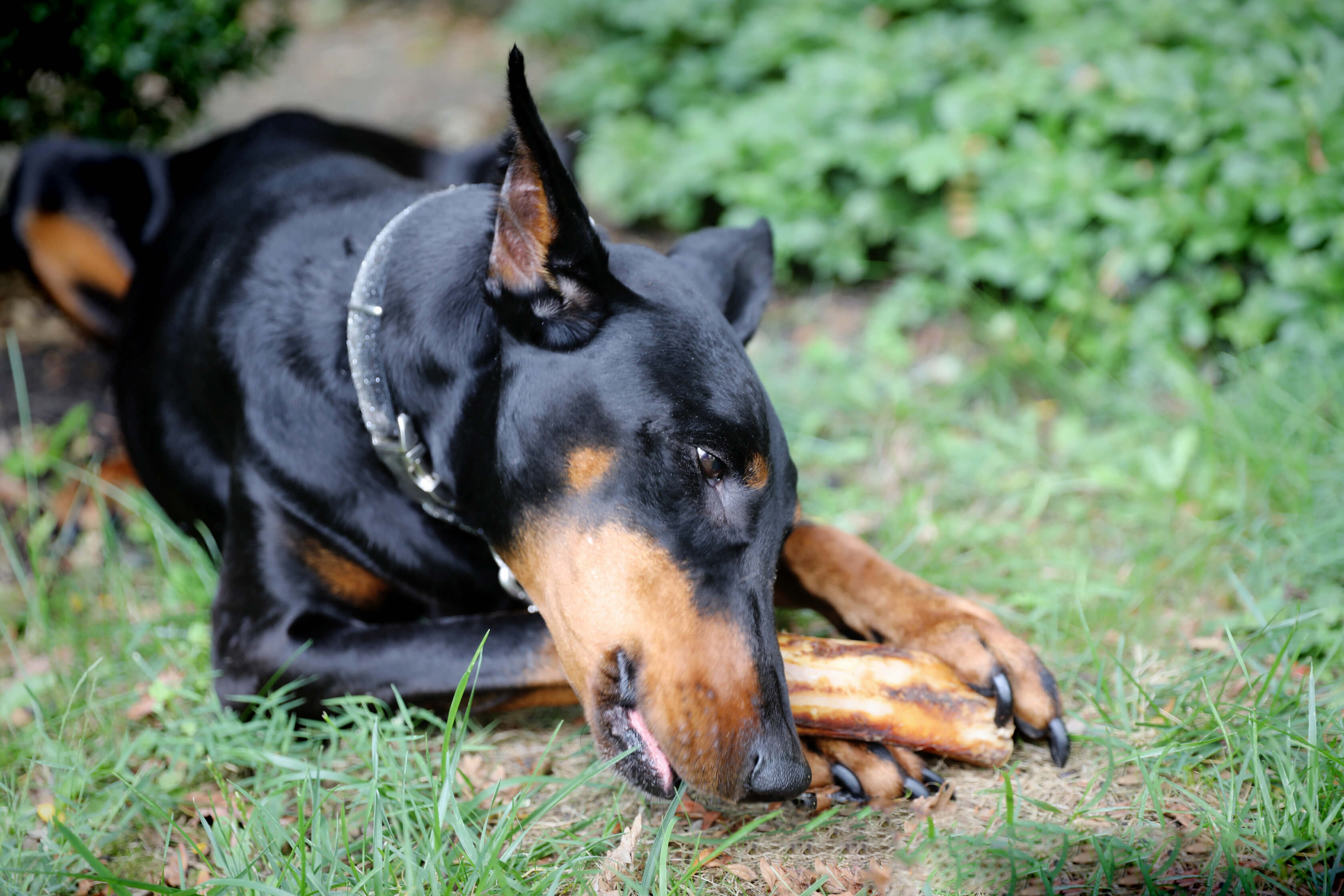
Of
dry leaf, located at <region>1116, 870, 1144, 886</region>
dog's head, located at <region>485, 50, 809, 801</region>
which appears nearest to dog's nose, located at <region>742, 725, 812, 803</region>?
dog's head, located at <region>485, 50, 809, 801</region>

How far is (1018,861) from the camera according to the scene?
1.75m

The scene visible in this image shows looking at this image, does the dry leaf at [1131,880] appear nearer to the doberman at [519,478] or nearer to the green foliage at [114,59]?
the doberman at [519,478]

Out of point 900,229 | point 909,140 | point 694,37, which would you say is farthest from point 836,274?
point 694,37

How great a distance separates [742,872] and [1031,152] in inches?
128

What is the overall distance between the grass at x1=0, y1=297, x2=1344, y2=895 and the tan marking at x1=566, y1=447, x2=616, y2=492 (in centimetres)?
53

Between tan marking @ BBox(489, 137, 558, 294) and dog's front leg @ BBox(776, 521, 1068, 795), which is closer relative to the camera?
tan marking @ BBox(489, 137, 558, 294)

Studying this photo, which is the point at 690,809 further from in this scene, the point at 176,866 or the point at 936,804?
the point at 176,866

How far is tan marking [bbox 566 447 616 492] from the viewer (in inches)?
72.7

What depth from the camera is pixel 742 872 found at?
1.81m

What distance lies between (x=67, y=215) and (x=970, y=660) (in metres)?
3.63

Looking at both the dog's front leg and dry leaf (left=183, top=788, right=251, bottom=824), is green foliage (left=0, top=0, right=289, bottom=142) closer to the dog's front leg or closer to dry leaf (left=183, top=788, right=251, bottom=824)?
dry leaf (left=183, top=788, right=251, bottom=824)

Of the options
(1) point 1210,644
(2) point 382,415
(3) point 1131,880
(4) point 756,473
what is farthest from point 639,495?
(1) point 1210,644

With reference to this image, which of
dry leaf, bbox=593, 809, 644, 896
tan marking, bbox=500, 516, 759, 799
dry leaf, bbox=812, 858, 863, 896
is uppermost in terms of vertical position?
tan marking, bbox=500, 516, 759, 799

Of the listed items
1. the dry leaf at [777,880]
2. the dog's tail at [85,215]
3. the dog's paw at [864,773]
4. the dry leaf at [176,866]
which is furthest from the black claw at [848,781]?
the dog's tail at [85,215]
